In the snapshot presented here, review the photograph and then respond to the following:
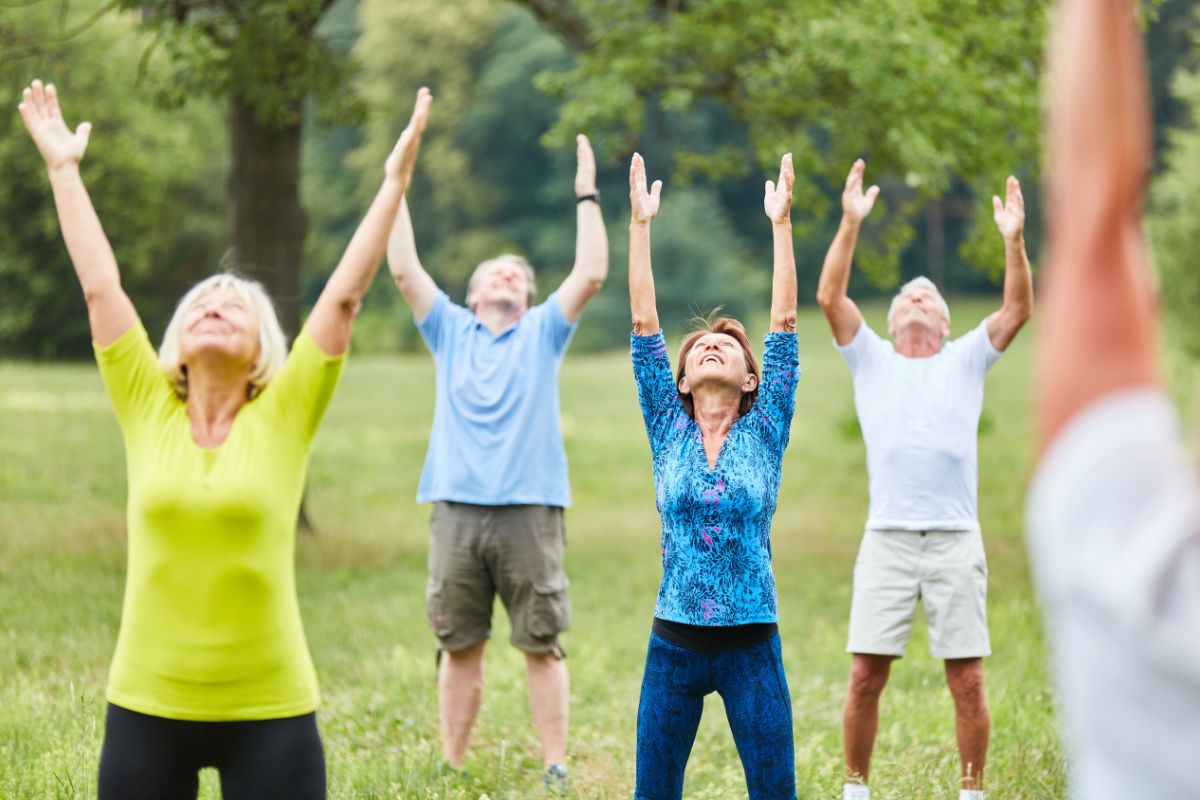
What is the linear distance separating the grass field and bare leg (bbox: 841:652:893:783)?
0.64 ft

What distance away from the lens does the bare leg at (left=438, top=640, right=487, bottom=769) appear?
20.4 feet

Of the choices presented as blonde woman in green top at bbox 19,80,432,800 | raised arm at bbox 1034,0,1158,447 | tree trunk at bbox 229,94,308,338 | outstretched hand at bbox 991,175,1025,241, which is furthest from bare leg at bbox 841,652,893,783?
tree trunk at bbox 229,94,308,338

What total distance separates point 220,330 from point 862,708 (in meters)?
3.29

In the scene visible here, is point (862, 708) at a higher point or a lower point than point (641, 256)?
lower

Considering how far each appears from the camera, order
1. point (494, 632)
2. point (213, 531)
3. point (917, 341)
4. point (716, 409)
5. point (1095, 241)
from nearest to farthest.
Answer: point (1095, 241), point (213, 531), point (716, 409), point (917, 341), point (494, 632)

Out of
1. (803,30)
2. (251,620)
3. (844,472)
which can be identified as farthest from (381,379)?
(251,620)

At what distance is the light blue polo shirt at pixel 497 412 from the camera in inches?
239

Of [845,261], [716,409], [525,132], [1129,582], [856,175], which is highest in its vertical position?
[525,132]

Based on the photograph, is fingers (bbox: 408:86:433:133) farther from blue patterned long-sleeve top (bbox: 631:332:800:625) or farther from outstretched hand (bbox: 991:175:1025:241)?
outstretched hand (bbox: 991:175:1025:241)

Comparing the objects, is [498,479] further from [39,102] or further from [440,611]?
[39,102]

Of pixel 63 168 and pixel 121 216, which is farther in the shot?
pixel 121 216

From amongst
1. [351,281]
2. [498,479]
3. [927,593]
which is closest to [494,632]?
[498,479]

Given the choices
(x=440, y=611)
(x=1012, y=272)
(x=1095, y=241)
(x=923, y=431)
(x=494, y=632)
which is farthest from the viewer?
(x=494, y=632)

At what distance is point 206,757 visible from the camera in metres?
3.29
